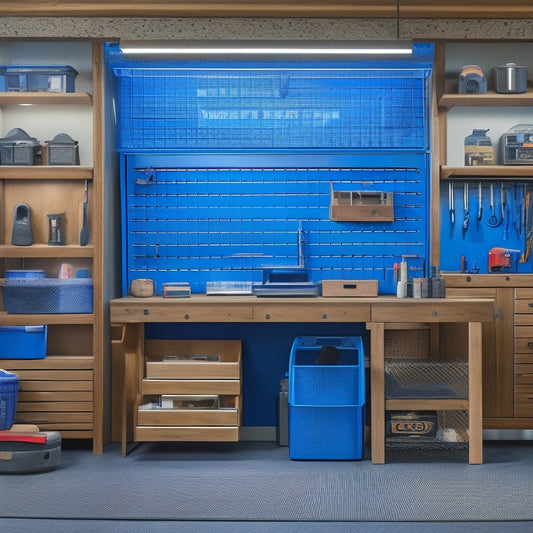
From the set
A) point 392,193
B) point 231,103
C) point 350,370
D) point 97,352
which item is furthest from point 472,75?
point 97,352

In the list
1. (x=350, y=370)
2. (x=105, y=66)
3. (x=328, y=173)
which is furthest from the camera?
(x=328, y=173)

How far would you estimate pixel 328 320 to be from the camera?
220 inches

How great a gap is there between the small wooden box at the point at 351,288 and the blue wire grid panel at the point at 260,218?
421 millimetres

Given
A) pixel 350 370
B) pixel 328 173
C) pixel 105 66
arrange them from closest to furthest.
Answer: pixel 350 370, pixel 105 66, pixel 328 173

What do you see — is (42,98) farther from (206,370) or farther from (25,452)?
(25,452)

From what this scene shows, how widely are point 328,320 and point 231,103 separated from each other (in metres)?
1.75

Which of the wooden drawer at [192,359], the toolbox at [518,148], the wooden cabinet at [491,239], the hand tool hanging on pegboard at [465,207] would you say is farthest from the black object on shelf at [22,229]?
the toolbox at [518,148]

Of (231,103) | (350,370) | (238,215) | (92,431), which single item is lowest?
(92,431)

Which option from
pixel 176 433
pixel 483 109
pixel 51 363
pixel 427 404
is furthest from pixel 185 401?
pixel 483 109

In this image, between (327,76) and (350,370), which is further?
(327,76)

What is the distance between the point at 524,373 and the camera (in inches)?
237

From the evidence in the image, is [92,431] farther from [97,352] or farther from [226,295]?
[226,295]

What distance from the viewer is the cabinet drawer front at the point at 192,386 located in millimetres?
5680

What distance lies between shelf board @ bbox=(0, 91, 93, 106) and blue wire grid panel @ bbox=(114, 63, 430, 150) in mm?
434
